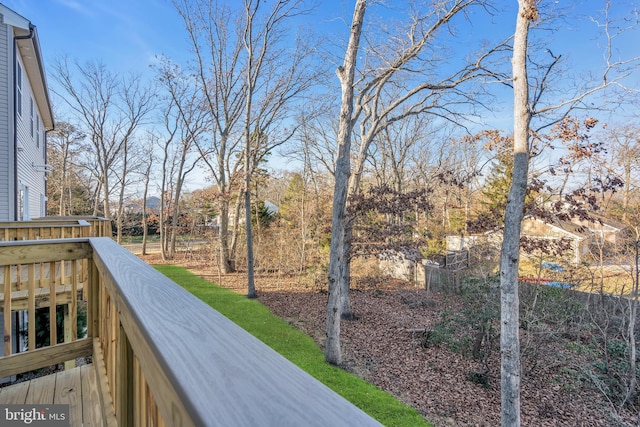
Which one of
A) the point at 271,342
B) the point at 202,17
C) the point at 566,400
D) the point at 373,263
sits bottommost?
the point at 566,400

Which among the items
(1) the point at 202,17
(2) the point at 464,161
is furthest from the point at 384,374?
(2) the point at 464,161

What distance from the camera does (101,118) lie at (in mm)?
19719

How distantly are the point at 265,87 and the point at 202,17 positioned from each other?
3436 millimetres

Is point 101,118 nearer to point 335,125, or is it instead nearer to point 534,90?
point 335,125

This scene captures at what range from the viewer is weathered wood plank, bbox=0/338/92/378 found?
84.7 inches

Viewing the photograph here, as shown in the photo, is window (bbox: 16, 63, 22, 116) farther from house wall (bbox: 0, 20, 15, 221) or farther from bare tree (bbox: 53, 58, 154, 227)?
bare tree (bbox: 53, 58, 154, 227)

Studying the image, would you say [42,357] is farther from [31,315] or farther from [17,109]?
[17,109]

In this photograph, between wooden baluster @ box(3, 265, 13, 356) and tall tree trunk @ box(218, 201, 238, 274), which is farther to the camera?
tall tree trunk @ box(218, 201, 238, 274)

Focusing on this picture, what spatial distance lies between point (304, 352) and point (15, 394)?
17.5 ft

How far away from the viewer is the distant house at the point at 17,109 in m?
7.14

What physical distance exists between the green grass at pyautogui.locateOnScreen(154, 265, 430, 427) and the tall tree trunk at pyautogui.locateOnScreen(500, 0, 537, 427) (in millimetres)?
1551

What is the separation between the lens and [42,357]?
2.25m

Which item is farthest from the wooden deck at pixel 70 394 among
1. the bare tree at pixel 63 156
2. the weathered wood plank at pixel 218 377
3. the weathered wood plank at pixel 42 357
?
the bare tree at pixel 63 156

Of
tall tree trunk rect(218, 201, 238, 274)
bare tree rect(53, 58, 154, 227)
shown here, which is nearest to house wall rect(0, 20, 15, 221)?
→ tall tree trunk rect(218, 201, 238, 274)
